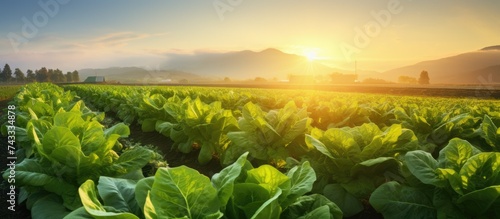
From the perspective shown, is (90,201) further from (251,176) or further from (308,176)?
(308,176)

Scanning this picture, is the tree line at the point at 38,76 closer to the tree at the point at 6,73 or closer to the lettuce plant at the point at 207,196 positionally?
the tree at the point at 6,73

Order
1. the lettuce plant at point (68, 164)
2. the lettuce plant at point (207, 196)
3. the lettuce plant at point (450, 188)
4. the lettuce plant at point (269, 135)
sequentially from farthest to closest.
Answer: the lettuce plant at point (269, 135) → the lettuce plant at point (68, 164) → the lettuce plant at point (450, 188) → the lettuce plant at point (207, 196)

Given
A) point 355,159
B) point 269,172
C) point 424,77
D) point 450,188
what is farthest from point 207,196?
point 424,77

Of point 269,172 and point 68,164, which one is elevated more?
point 269,172

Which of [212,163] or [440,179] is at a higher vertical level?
[440,179]

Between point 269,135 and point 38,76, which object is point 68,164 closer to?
point 269,135

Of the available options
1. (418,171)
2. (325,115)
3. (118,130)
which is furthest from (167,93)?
(418,171)

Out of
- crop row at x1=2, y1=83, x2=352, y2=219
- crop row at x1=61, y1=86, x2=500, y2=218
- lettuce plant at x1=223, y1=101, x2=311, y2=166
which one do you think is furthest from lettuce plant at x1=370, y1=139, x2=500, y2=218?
lettuce plant at x1=223, y1=101, x2=311, y2=166

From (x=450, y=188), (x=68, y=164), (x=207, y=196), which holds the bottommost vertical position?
(x=450, y=188)

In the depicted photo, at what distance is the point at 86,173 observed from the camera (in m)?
3.15

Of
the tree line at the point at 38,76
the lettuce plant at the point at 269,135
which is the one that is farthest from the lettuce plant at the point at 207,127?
the tree line at the point at 38,76

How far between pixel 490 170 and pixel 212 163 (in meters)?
4.09

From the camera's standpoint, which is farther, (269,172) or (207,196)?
(269,172)

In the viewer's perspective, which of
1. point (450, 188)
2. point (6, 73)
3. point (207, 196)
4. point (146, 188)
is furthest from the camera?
point (6, 73)
